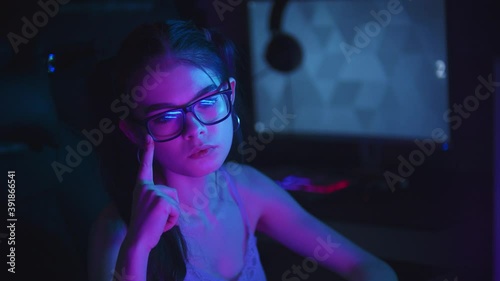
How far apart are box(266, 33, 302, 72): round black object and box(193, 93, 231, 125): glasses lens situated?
60 centimetres

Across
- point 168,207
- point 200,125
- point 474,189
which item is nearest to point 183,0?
point 200,125

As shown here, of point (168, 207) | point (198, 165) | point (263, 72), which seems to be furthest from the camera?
point (263, 72)

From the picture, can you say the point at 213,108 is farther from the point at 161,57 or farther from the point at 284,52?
the point at 284,52

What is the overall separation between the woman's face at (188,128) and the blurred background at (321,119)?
6cm

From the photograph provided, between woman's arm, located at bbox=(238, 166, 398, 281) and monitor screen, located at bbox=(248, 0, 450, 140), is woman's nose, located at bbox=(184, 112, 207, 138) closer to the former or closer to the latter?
woman's arm, located at bbox=(238, 166, 398, 281)

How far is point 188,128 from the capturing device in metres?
0.95

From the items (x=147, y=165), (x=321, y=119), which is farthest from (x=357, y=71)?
(x=147, y=165)

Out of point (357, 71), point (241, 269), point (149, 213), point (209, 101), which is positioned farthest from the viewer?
point (357, 71)

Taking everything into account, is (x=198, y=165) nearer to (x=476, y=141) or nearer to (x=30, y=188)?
(x=30, y=188)

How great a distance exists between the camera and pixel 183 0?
1184 mm

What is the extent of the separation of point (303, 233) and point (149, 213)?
0.35 metres

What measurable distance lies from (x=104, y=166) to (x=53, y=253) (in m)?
0.17

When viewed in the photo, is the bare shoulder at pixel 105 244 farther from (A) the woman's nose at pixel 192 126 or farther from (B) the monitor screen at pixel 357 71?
(B) the monitor screen at pixel 357 71

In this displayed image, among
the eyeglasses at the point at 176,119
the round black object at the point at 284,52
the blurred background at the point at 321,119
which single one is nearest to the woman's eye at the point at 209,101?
the eyeglasses at the point at 176,119
